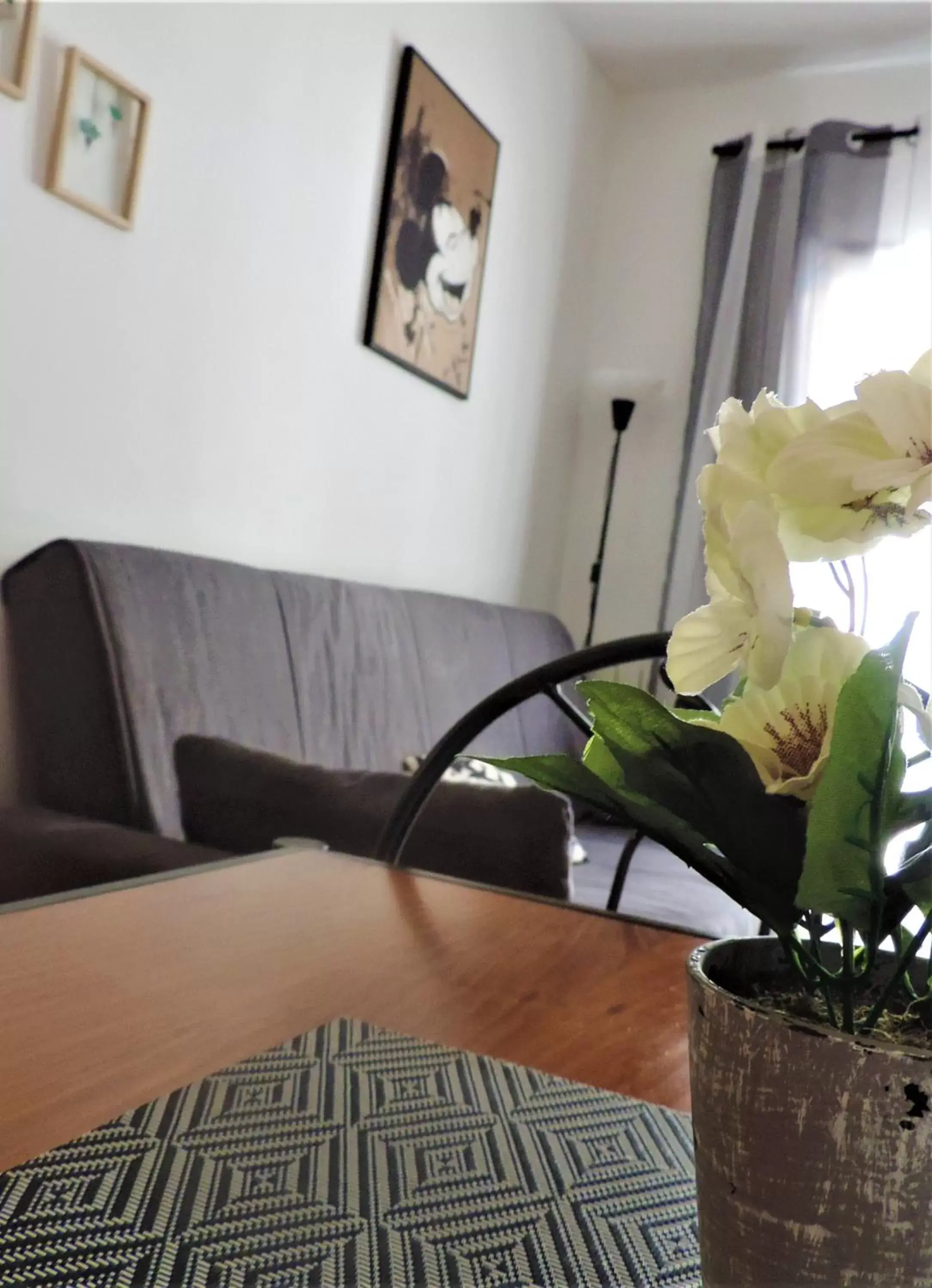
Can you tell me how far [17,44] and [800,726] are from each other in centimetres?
188

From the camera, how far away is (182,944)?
80 centimetres

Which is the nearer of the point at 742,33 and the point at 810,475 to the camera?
the point at 810,475

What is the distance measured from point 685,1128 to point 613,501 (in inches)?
147

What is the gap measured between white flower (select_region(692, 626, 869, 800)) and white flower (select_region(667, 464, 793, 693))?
0.01 m

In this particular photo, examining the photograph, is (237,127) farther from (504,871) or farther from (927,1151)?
(927,1151)

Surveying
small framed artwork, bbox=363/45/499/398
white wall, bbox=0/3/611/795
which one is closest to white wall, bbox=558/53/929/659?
white wall, bbox=0/3/611/795

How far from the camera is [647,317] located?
4203mm

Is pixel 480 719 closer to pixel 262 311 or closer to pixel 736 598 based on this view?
pixel 736 598

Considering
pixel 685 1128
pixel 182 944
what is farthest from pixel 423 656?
pixel 685 1128

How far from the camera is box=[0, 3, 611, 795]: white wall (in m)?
1.88

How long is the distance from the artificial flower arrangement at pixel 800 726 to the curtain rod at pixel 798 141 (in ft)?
12.8

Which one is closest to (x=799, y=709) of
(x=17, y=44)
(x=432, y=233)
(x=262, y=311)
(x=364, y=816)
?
(x=364, y=816)

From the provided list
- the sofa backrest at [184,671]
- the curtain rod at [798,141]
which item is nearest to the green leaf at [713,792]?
the sofa backrest at [184,671]

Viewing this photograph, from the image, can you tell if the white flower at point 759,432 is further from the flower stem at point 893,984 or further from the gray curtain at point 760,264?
the gray curtain at point 760,264
